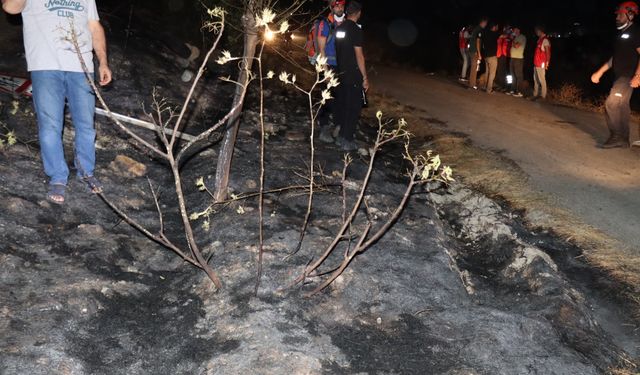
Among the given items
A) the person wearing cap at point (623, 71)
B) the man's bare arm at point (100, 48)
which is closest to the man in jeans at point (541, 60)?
the person wearing cap at point (623, 71)

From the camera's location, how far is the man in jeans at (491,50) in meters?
13.7

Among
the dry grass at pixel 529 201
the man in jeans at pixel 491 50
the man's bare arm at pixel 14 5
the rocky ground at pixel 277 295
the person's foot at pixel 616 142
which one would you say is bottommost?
the rocky ground at pixel 277 295

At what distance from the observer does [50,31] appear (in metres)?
4.51

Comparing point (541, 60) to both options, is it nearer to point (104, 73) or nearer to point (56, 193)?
point (104, 73)

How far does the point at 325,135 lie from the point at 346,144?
14.7 inches

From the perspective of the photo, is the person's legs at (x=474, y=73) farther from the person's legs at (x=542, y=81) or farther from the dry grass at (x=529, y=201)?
the dry grass at (x=529, y=201)

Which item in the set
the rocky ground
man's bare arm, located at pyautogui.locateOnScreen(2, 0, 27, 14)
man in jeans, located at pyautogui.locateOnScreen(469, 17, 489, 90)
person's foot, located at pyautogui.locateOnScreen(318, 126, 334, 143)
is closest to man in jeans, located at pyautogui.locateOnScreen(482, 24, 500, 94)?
man in jeans, located at pyautogui.locateOnScreen(469, 17, 489, 90)

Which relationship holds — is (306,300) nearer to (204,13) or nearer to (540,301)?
(540,301)

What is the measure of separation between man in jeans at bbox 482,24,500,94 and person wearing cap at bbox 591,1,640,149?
5.59 metres

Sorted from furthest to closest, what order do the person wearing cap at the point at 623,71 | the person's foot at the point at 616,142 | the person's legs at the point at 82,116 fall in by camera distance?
the person's foot at the point at 616,142
the person wearing cap at the point at 623,71
the person's legs at the point at 82,116

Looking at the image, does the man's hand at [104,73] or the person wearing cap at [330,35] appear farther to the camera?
the person wearing cap at [330,35]

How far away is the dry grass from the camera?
4793mm

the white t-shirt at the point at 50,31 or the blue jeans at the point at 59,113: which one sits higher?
the white t-shirt at the point at 50,31

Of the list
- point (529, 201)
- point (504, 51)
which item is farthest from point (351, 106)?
point (504, 51)
